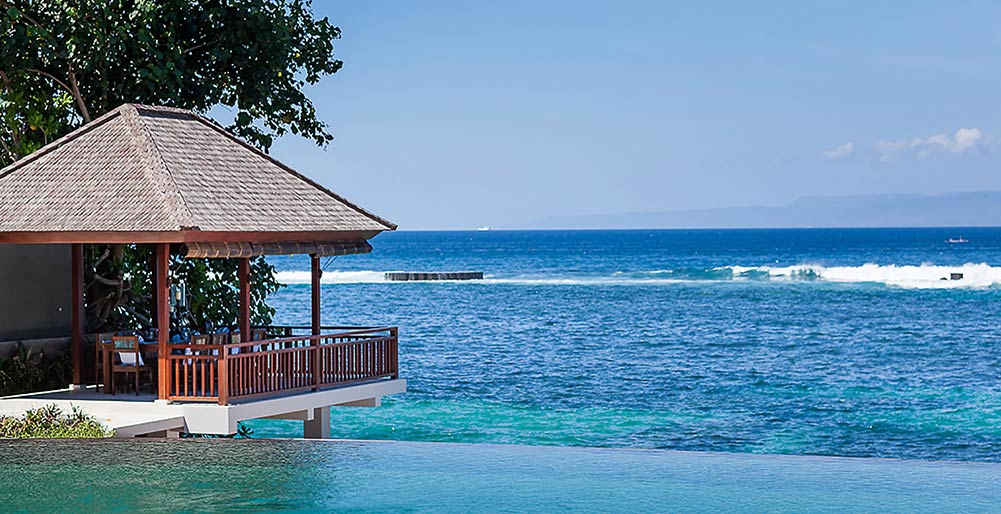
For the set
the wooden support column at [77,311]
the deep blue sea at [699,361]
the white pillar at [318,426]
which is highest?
the wooden support column at [77,311]

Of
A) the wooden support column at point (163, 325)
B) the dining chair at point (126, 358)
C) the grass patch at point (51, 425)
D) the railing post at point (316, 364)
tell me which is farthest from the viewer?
the railing post at point (316, 364)

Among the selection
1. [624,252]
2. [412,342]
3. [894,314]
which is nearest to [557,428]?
[412,342]

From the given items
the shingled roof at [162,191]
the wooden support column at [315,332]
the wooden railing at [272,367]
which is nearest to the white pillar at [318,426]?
the wooden support column at [315,332]

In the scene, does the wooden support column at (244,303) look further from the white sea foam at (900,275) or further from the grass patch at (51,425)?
the white sea foam at (900,275)

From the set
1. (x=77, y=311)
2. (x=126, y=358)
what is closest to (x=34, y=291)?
(x=77, y=311)

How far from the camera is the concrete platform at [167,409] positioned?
15.0 m

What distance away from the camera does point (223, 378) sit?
15258mm

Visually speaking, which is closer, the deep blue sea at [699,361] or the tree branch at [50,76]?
the tree branch at [50,76]

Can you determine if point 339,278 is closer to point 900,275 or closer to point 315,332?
point 900,275

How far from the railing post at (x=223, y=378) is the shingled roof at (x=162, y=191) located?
1.37m

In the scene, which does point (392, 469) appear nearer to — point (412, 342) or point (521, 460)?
point (521, 460)

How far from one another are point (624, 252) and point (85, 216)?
370 ft

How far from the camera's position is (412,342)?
A: 44.4 metres

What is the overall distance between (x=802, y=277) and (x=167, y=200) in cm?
6640
